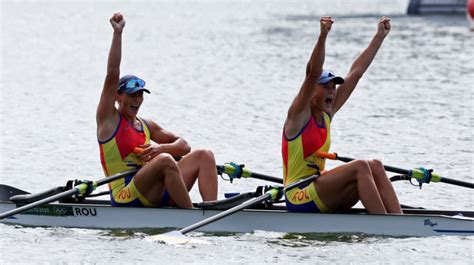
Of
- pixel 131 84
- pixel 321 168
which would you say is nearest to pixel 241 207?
pixel 321 168

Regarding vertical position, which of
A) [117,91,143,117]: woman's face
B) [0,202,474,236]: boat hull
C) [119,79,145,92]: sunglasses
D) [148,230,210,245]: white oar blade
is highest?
[119,79,145,92]: sunglasses

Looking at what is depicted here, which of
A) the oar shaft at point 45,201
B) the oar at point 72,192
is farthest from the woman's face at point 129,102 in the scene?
the oar shaft at point 45,201

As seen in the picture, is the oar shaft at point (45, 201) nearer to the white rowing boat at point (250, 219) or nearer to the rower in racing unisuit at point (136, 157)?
the white rowing boat at point (250, 219)

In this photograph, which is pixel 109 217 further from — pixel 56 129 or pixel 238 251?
pixel 56 129

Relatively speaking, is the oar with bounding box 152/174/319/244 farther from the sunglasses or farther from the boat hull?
the sunglasses

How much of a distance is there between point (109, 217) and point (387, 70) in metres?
26.4

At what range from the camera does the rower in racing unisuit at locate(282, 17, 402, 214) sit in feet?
45.4

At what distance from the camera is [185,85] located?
36344 mm

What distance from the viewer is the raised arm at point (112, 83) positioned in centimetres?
1415

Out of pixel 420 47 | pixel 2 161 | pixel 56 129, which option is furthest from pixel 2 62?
pixel 2 161

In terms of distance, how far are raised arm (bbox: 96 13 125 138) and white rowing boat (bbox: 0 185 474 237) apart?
969mm

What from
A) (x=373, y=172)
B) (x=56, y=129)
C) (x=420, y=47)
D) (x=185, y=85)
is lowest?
(x=373, y=172)

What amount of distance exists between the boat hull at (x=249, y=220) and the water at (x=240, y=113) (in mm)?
115

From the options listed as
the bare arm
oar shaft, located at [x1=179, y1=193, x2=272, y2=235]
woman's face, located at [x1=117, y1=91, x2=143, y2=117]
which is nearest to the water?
oar shaft, located at [x1=179, y1=193, x2=272, y2=235]
